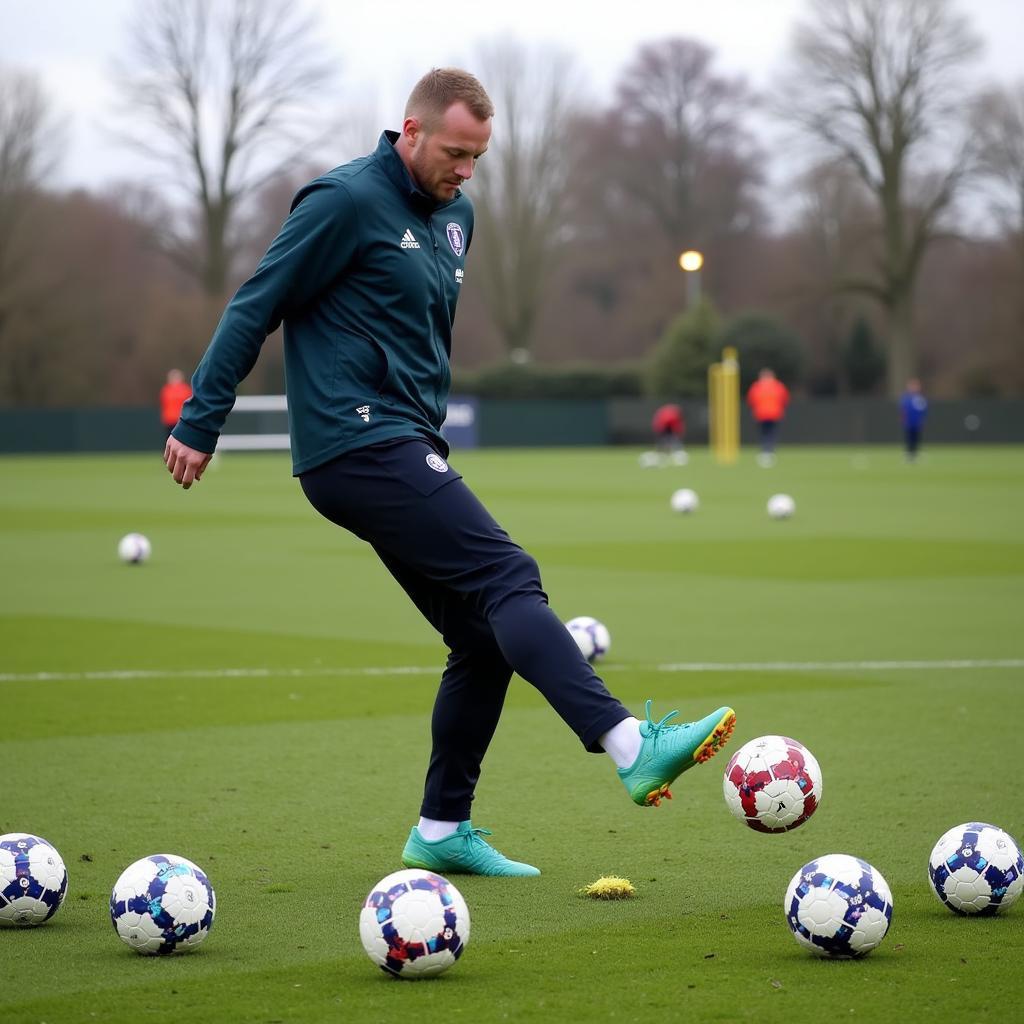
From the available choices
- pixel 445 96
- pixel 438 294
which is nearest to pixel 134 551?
pixel 438 294

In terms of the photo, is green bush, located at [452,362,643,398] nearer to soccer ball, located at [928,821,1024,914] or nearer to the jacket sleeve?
the jacket sleeve

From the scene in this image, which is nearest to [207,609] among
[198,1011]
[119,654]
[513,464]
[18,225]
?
[119,654]

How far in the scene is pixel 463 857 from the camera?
5.59 meters

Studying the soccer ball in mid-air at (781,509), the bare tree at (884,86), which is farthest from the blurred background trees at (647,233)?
the soccer ball in mid-air at (781,509)

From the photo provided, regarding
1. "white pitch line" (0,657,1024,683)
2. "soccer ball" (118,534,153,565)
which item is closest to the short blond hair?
"white pitch line" (0,657,1024,683)

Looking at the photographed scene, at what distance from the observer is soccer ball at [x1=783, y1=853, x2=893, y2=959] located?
4504 millimetres

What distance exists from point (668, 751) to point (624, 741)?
14 centimetres

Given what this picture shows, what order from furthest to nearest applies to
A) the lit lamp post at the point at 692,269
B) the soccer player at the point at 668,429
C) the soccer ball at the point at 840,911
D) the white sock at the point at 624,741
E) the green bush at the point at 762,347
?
the green bush at the point at 762,347, the lit lamp post at the point at 692,269, the soccer player at the point at 668,429, the white sock at the point at 624,741, the soccer ball at the point at 840,911

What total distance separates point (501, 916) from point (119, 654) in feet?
21.0

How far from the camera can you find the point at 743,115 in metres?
65.8

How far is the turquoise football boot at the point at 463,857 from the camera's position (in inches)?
220

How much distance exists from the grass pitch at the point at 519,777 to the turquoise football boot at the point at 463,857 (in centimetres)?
11

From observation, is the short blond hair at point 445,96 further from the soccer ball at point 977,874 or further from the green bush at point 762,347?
the green bush at point 762,347

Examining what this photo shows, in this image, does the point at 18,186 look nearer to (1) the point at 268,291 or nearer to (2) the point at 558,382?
(2) the point at 558,382
